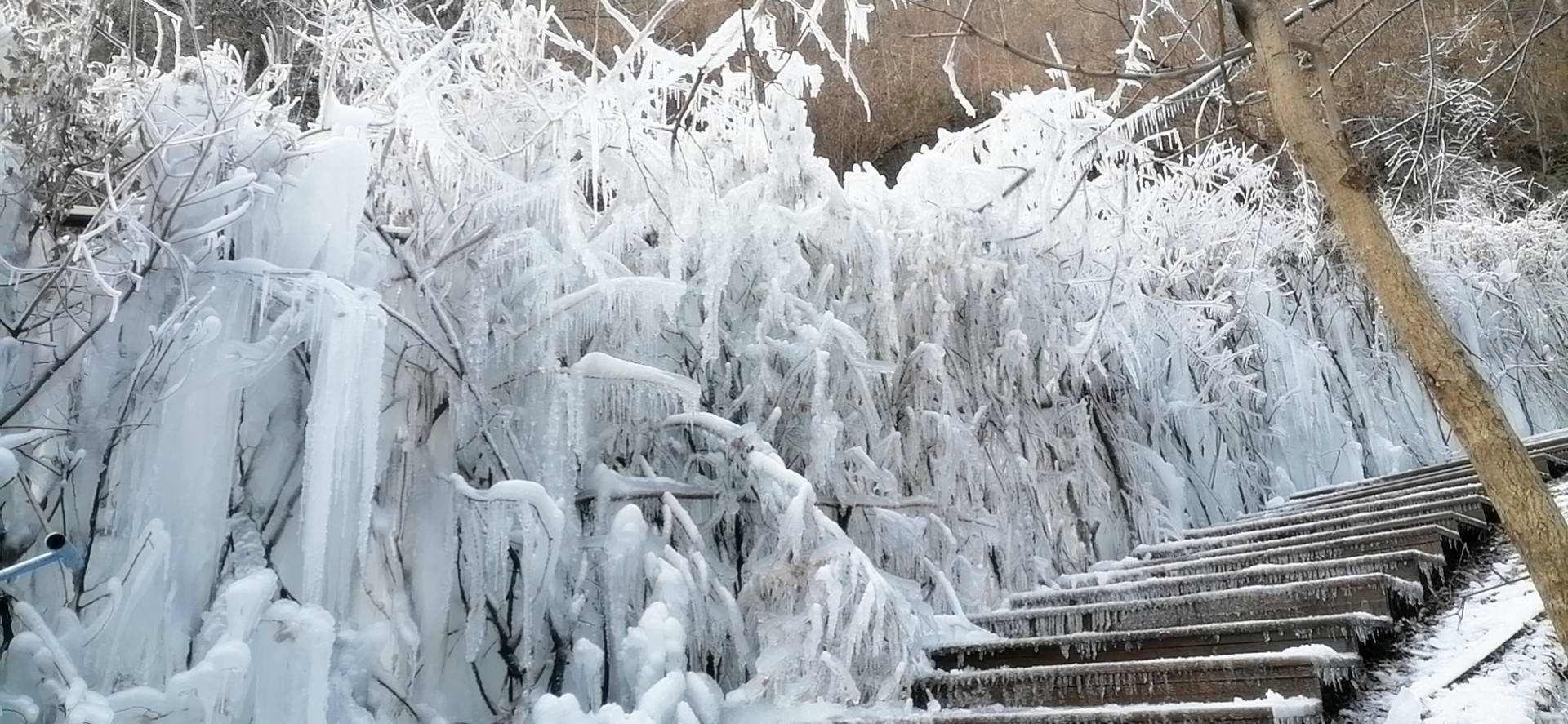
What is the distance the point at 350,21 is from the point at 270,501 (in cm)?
193

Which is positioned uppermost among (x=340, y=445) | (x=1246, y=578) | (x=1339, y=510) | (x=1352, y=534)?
(x=340, y=445)

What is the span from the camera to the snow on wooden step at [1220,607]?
10.4 feet

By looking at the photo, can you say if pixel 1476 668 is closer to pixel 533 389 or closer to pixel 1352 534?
pixel 1352 534

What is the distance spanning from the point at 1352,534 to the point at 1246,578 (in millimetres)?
684


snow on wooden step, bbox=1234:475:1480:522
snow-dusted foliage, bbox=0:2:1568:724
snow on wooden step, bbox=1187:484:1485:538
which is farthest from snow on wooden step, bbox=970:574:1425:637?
snow on wooden step, bbox=1234:475:1480:522

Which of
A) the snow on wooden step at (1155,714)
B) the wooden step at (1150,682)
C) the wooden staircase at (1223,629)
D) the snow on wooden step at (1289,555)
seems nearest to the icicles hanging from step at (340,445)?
the snow on wooden step at (1155,714)

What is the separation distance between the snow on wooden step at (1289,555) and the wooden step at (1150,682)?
0.96m

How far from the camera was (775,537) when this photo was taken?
4.18 m

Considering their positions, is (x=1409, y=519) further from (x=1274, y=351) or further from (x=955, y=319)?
(x=1274, y=351)

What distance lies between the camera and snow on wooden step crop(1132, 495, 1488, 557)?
13.1 feet

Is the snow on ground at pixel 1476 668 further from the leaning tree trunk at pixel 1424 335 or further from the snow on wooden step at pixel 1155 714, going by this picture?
the leaning tree trunk at pixel 1424 335

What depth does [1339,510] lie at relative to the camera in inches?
193

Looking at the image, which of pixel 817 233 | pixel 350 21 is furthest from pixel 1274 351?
pixel 350 21

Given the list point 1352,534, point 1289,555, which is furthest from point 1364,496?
point 1289,555
